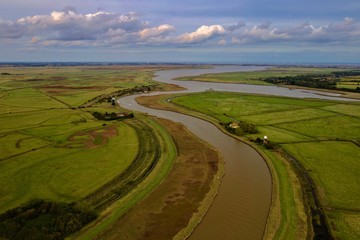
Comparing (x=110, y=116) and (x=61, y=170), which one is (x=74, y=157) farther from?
(x=110, y=116)

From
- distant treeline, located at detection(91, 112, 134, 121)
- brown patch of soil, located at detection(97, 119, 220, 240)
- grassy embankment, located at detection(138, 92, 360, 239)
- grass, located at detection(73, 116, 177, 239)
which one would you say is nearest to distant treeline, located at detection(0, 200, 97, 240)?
grass, located at detection(73, 116, 177, 239)

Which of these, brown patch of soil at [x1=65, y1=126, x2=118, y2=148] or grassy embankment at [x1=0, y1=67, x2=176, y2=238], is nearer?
grassy embankment at [x1=0, y1=67, x2=176, y2=238]

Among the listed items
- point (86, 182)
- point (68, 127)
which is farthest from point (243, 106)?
point (86, 182)

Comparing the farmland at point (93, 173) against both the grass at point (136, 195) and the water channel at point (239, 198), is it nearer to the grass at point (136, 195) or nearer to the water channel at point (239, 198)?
the grass at point (136, 195)

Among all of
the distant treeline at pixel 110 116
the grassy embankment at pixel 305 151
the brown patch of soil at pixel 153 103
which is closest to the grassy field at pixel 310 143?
the grassy embankment at pixel 305 151

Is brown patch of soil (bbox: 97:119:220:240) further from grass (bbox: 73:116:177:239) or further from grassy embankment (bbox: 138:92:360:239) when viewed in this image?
grassy embankment (bbox: 138:92:360:239)

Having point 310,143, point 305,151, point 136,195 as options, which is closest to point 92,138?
point 136,195

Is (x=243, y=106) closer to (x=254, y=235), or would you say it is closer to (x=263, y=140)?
(x=263, y=140)
